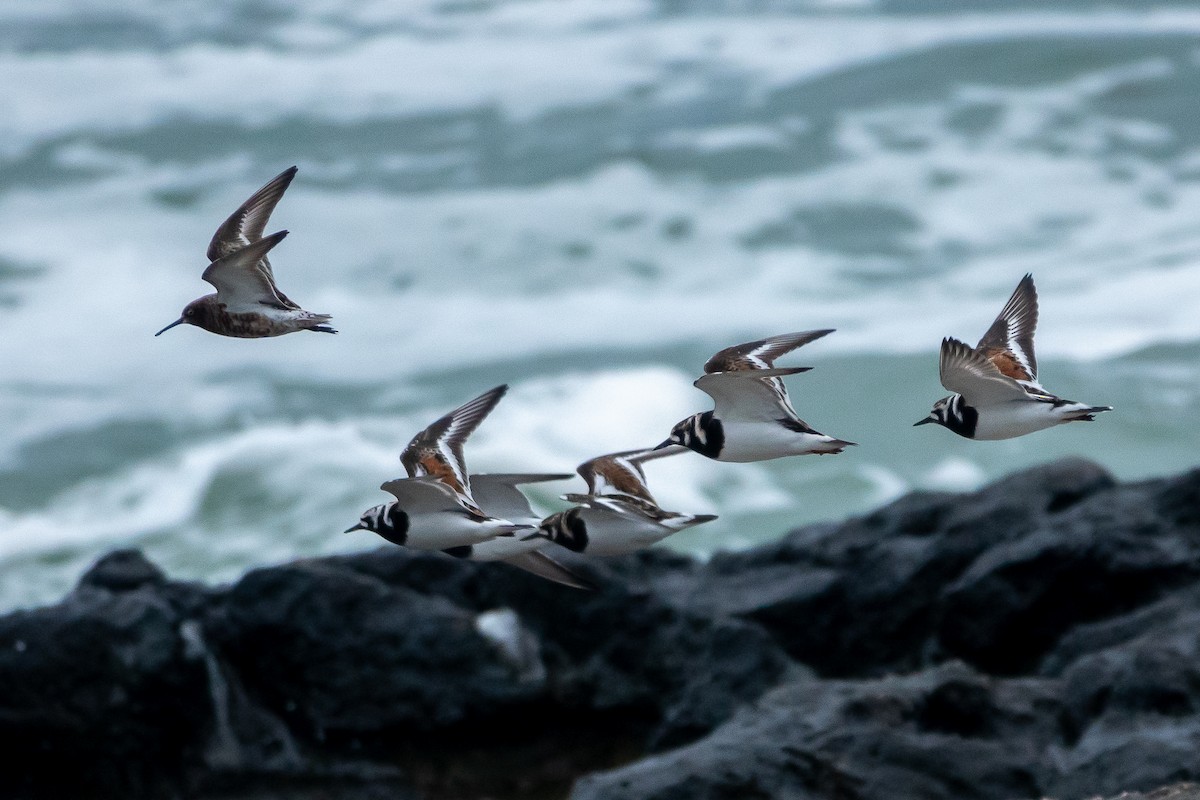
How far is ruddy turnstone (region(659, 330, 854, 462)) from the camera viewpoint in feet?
22.5

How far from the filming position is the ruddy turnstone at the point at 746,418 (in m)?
6.84

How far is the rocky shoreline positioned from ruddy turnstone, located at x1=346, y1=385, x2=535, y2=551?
2.76 m

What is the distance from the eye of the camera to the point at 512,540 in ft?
21.1

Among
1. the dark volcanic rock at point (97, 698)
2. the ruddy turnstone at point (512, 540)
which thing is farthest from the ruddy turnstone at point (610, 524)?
the dark volcanic rock at point (97, 698)

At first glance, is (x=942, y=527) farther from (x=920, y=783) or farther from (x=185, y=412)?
(x=185, y=412)

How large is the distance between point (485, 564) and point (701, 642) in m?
1.37

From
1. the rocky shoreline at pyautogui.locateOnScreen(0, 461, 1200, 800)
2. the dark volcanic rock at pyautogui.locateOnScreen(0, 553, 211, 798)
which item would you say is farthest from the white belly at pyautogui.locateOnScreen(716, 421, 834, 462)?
the dark volcanic rock at pyautogui.locateOnScreen(0, 553, 211, 798)

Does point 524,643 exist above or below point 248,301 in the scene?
below

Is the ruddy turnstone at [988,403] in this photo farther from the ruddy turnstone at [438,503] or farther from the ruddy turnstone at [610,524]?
the ruddy turnstone at [438,503]

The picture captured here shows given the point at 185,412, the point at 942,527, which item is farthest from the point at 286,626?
the point at 185,412

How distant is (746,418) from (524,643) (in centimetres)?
329

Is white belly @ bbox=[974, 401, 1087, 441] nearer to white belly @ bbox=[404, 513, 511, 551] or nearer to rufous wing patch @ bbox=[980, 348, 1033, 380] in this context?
rufous wing patch @ bbox=[980, 348, 1033, 380]

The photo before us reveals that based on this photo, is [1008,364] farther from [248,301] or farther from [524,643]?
[524,643]

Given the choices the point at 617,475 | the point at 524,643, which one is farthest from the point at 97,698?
the point at 617,475
